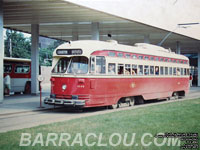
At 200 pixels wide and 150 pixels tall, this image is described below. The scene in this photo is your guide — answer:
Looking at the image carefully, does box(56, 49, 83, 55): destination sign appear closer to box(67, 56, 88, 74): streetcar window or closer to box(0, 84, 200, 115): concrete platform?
box(67, 56, 88, 74): streetcar window

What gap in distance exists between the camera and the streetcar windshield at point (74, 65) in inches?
605

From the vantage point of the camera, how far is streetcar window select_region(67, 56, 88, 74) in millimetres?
15338

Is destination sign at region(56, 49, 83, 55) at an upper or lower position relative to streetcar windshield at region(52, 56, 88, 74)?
upper

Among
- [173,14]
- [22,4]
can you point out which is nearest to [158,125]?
[22,4]

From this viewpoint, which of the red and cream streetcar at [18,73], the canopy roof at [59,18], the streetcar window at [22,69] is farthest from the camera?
the streetcar window at [22,69]

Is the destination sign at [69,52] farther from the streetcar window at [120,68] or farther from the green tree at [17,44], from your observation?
the green tree at [17,44]

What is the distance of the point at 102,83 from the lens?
52.1 feet

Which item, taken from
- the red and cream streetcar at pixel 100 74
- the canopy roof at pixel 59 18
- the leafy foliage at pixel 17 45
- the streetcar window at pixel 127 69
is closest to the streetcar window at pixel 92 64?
the red and cream streetcar at pixel 100 74

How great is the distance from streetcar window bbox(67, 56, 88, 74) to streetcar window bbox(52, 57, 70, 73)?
0.92ft

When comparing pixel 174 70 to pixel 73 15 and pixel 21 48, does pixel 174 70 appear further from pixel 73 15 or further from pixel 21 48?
pixel 21 48

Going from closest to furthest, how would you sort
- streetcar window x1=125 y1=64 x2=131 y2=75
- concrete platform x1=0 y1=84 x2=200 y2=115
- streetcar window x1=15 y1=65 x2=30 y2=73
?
1. concrete platform x1=0 y1=84 x2=200 y2=115
2. streetcar window x1=125 y1=64 x2=131 y2=75
3. streetcar window x1=15 y1=65 x2=30 y2=73

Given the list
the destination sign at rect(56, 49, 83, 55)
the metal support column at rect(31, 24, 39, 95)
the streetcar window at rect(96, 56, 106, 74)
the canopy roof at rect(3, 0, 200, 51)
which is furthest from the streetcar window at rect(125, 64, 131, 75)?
the metal support column at rect(31, 24, 39, 95)

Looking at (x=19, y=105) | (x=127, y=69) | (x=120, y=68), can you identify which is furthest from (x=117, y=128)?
(x=19, y=105)

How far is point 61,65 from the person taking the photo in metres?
15.9
